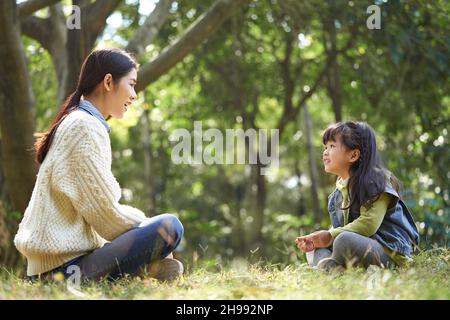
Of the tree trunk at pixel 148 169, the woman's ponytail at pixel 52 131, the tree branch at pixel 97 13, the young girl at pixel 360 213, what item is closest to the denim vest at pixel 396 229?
the young girl at pixel 360 213

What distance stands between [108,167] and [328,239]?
1.31 meters

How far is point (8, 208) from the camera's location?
6859 mm

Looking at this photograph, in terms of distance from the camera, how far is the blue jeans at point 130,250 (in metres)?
3.53

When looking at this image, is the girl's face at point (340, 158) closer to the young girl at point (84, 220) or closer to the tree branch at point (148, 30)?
the young girl at point (84, 220)

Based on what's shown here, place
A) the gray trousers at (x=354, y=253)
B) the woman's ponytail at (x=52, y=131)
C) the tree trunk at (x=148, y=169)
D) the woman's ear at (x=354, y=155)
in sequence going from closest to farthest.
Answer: the woman's ponytail at (x=52, y=131), the gray trousers at (x=354, y=253), the woman's ear at (x=354, y=155), the tree trunk at (x=148, y=169)

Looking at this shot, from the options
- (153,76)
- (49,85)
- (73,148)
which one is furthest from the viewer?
(49,85)

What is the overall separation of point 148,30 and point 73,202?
358cm

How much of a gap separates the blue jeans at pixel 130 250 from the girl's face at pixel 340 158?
1.09 metres

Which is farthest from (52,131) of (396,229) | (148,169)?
(148,169)

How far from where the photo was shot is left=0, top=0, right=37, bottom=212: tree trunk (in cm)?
553

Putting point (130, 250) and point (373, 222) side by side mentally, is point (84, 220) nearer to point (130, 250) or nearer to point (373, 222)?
point (130, 250)

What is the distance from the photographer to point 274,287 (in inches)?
124
